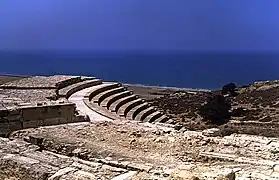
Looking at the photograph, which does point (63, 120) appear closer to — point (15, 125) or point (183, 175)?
point (15, 125)

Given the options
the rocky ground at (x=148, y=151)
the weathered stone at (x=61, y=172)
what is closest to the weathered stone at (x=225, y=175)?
the rocky ground at (x=148, y=151)

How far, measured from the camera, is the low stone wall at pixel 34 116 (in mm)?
8233

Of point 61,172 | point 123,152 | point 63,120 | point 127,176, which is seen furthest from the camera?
point 63,120

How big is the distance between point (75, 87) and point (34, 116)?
6.36m

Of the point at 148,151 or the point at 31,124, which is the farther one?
the point at 31,124

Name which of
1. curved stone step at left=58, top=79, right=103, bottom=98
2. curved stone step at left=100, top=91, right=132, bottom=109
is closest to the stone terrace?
curved stone step at left=58, top=79, right=103, bottom=98

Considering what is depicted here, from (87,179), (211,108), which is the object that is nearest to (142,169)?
(87,179)

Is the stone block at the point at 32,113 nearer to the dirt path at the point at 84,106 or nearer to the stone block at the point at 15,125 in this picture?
the stone block at the point at 15,125

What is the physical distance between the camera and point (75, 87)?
597 inches

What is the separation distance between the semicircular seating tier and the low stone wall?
1.99 metres

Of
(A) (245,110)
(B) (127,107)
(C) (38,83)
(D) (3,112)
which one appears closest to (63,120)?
(D) (3,112)

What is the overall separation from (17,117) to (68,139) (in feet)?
7.62

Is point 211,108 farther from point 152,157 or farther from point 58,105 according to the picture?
point 152,157

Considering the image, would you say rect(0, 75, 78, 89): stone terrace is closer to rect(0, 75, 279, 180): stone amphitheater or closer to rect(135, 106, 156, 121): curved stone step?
rect(135, 106, 156, 121): curved stone step
